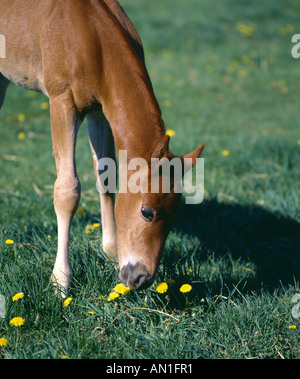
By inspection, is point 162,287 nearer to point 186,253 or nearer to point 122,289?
point 122,289

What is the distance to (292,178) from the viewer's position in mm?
4781

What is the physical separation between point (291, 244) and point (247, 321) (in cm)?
127

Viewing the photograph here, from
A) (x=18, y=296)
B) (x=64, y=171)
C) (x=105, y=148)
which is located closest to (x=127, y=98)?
(x=64, y=171)

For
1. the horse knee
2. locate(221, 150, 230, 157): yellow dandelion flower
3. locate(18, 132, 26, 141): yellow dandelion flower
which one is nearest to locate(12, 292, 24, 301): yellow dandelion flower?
the horse knee

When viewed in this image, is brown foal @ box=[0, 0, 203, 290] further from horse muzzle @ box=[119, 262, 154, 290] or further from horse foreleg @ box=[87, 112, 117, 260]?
horse foreleg @ box=[87, 112, 117, 260]

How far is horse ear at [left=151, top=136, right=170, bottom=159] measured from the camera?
2.32 metres

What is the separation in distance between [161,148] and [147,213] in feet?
1.16

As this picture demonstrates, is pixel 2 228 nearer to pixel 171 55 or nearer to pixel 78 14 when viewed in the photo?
pixel 78 14

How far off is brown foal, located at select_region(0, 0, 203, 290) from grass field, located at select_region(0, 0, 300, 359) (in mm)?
231

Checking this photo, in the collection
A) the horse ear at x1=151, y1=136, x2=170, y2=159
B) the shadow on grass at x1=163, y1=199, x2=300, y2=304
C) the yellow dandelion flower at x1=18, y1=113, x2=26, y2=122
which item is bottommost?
the shadow on grass at x1=163, y1=199, x2=300, y2=304

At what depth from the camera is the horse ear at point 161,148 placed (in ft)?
7.62

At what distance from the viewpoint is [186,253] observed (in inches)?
126

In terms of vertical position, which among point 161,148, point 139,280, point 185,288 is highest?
point 161,148

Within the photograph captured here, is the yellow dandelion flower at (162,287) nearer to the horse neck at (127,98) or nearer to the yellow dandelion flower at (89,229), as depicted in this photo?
the horse neck at (127,98)
